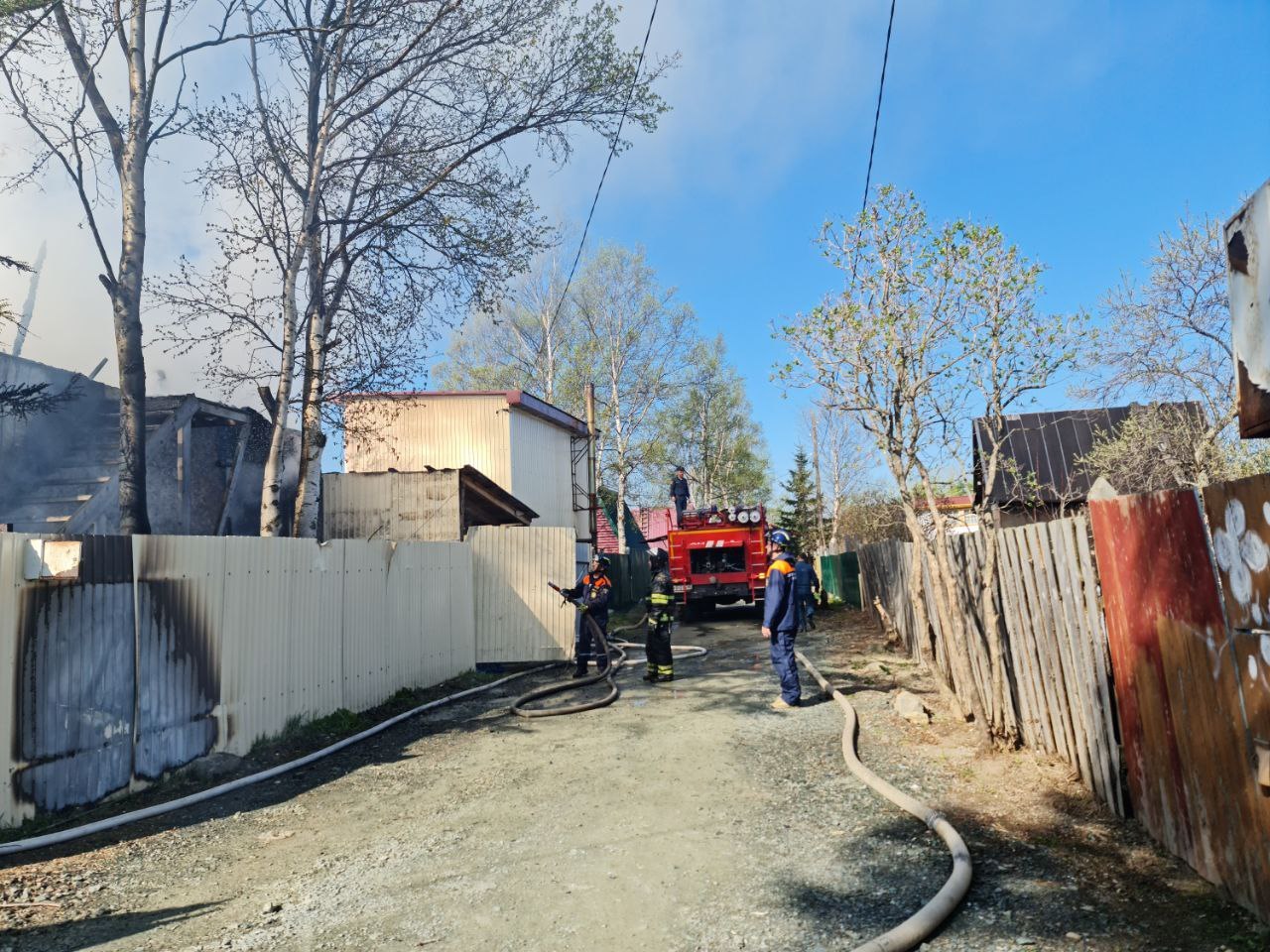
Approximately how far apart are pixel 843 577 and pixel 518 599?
14.0 m

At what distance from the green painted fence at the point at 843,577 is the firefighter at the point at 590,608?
1008cm

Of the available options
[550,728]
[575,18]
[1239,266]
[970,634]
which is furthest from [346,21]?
[1239,266]

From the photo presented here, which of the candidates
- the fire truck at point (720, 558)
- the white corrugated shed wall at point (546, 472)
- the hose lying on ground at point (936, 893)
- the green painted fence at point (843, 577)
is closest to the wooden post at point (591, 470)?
the white corrugated shed wall at point (546, 472)

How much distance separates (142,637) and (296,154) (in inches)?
336

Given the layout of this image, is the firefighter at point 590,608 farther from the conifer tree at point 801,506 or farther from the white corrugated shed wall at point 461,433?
the conifer tree at point 801,506

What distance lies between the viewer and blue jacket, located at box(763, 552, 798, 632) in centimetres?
850

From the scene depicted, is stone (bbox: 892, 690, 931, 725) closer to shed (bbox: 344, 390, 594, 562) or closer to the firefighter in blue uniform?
the firefighter in blue uniform

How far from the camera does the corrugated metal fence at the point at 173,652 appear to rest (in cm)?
523

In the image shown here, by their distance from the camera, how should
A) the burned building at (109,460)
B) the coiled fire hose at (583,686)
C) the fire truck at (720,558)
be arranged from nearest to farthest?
the coiled fire hose at (583,686)
the burned building at (109,460)
the fire truck at (720,558)

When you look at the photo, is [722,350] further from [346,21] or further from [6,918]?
[6,918]

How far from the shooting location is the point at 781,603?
8.54m

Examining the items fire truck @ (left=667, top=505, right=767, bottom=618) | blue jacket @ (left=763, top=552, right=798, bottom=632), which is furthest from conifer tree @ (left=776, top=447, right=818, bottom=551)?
blue jacket @ (left=763, top=552, right=798, bottom=632)

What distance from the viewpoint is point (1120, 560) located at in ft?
14.0

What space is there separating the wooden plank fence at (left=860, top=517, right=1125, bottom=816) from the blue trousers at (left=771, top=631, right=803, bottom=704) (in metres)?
1.64
